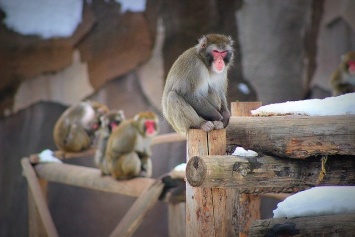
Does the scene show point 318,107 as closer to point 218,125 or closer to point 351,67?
point 218,125

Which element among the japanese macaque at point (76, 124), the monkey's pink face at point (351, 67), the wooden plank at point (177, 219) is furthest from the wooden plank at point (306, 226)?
the monkey's pink face at point (351, 67)

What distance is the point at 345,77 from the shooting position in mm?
9094

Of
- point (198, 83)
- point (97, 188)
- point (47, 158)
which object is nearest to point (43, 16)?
point (47, 158)

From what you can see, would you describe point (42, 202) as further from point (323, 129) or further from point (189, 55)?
point (323, 129)

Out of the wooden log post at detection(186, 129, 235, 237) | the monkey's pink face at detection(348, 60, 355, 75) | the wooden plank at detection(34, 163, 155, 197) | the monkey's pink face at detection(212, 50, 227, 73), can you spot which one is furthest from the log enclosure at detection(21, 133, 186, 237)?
the monkey's pink face at detection(348, 60, 355, 75)

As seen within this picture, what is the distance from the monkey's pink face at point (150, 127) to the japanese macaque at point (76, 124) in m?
1.37

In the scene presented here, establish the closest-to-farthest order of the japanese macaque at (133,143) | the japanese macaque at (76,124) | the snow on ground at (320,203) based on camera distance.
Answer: the snow on ground at (320,203) → the japanese macaque at (133,143) → the japanese macaque at (76,124)

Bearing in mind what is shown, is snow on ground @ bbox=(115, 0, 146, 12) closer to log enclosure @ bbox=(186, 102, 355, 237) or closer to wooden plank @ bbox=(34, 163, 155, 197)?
wooden plank @ bbox=(34, 163, 155, 197)

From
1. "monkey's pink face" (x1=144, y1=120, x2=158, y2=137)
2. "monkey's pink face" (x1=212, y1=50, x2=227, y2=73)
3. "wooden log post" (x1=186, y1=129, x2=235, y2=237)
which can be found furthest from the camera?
"monkey's pink face" (x1=144, y1=120, x2=158, y2=137)

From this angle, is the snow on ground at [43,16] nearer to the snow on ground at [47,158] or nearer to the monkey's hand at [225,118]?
the snow on ground at [47,158]

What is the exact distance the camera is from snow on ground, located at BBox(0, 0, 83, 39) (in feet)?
29.4

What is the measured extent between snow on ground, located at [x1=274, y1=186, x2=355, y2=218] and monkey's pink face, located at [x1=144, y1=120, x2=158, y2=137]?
3514 millimetres

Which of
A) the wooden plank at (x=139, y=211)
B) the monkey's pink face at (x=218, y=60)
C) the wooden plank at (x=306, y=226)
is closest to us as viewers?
the wooden plank at (x=306, y=226)

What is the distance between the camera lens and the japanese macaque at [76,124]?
882 cm
